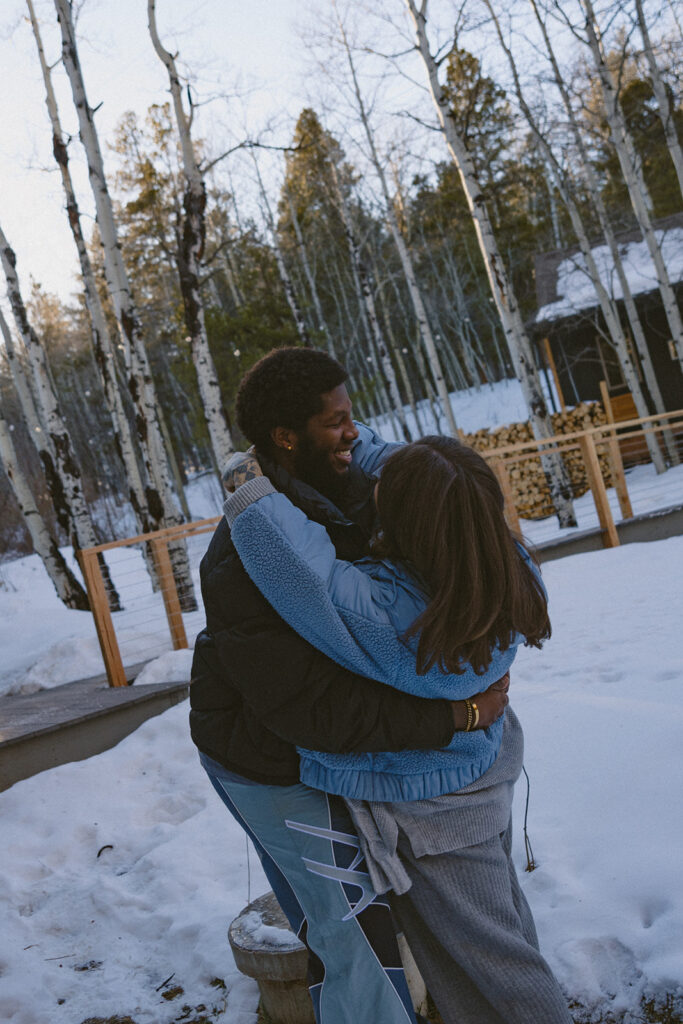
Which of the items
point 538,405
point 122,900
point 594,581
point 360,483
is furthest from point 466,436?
point 360,483

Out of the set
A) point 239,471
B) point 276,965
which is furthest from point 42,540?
point 239,471

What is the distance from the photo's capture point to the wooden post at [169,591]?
667 cm

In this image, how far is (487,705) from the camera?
59.8 inches

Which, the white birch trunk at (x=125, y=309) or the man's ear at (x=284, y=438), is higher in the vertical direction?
the white birch trunk at (x=125, y=309)

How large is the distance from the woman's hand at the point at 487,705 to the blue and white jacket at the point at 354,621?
21mm

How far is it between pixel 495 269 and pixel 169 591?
6.00 m

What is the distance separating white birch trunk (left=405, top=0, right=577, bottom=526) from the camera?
10.1 metres

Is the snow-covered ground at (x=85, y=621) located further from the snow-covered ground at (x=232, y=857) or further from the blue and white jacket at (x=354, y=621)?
the blue and white jacket at (x=354, y=621)

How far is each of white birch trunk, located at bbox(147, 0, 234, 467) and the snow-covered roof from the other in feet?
29.5

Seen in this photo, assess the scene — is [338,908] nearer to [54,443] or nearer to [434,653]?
[434,653]

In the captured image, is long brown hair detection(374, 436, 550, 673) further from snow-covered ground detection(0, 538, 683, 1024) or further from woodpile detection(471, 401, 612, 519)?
woodpile detection(471, 401, 612, 519)

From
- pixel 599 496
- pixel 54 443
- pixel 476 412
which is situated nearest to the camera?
pixel 599 496

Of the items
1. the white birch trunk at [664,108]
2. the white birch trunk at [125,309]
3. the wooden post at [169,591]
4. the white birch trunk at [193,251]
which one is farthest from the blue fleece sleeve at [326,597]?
the white birch trunk at [664,108]

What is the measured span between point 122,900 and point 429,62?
10.4m
